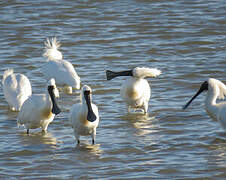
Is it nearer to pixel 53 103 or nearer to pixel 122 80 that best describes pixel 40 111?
pixel 53 103

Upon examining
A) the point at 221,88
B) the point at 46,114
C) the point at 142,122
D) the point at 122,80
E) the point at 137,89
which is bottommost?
the point at 142,122

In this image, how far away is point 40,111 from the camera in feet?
31.1

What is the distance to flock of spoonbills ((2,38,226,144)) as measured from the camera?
870 centimetres

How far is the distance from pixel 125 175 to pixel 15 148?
74.8 inches

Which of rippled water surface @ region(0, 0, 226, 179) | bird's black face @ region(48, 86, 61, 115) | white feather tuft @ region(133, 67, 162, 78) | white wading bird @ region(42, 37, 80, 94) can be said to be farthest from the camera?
white wading bird @ region(42, 37, 80, 94)

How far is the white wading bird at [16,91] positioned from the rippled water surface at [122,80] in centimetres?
20

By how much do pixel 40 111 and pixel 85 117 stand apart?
1104 mm

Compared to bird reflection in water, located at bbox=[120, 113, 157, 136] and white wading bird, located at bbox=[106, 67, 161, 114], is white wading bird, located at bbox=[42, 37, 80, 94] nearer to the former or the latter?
white wading bird, located at bbox=[106, 67, 161, 114]

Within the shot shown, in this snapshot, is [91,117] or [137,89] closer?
[91,117]

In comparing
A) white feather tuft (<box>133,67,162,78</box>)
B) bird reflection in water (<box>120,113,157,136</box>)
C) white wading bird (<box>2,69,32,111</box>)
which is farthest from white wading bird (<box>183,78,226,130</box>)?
white wading bird (<box>2,69,32,111</box>)

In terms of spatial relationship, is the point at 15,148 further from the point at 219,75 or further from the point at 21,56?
the point at 21,56

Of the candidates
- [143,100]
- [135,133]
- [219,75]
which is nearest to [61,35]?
[219,75]

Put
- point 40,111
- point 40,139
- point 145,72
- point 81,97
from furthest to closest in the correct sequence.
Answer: point 145,72 < point 40,111 < point 40,139 < point 81,97

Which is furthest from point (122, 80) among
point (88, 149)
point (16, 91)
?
point (88, 149)
